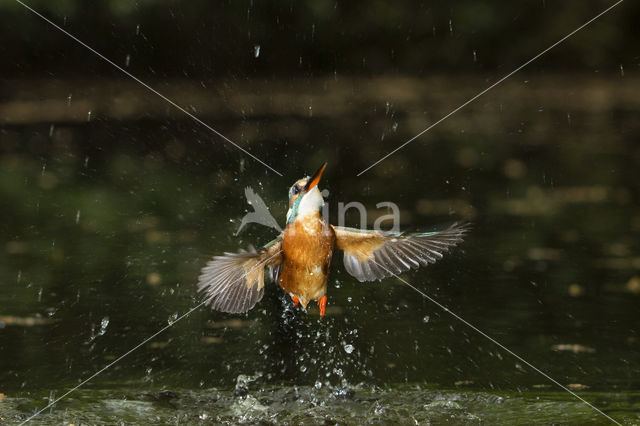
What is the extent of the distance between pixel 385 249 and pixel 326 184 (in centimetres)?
442

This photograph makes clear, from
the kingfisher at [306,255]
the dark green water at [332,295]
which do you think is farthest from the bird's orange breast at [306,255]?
the dark green water at [332,295]

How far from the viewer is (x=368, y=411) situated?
3.31m

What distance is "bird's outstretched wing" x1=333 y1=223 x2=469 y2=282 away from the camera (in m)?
3.16

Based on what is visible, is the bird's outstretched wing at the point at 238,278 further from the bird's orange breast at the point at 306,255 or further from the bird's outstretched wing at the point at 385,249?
the bird's outstretched wing at the point at 385,249

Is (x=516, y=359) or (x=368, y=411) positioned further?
(x=516, y=359)

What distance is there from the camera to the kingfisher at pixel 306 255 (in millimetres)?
3055

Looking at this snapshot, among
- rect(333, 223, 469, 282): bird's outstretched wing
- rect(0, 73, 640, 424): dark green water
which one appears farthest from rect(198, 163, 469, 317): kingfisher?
rect(0, 73, 640, 424): dark green water

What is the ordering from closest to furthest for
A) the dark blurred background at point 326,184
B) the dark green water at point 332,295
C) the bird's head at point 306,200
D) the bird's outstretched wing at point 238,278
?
the bird's outstretched wing at point 238,278, the bird's head at point 306,200, the dark green water at point 332,295, the dark blurred background at point 326,184

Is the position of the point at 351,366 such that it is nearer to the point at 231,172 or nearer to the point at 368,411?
the point at 368,411

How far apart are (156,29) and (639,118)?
6615 millimetres

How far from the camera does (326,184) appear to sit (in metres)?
7.68

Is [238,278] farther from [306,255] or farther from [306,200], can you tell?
[306,200]

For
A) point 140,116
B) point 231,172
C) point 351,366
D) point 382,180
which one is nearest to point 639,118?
point 382,180

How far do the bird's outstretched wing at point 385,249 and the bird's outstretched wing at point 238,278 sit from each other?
0.27 metres
